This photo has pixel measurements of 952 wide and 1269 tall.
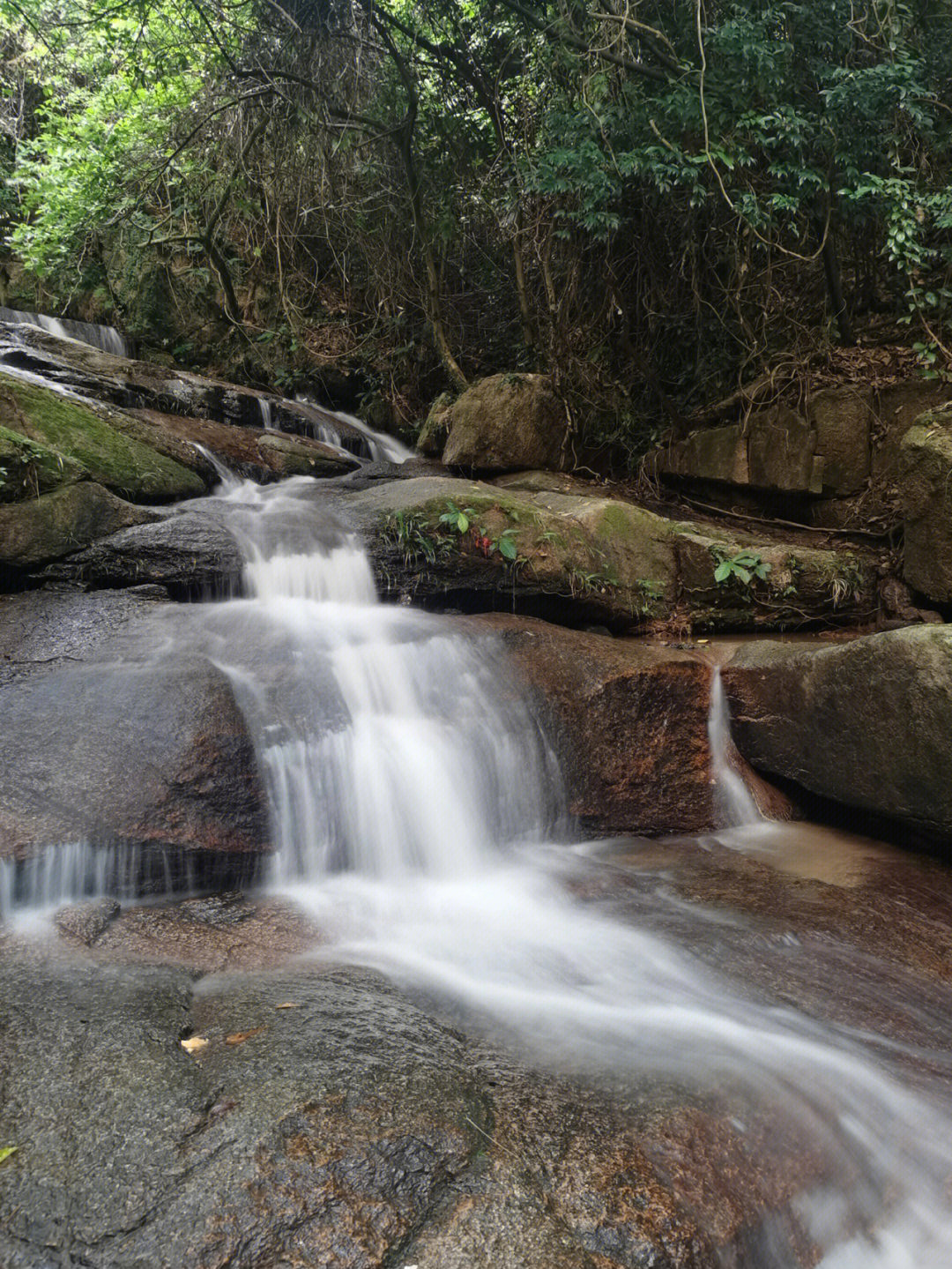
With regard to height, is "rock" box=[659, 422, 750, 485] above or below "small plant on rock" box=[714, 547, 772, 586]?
above

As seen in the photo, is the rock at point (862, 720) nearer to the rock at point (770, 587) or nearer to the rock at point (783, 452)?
the rock at point (770, 587)

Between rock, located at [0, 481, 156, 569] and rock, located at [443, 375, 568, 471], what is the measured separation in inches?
152

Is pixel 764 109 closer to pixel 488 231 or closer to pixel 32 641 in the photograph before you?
pixel 488 231

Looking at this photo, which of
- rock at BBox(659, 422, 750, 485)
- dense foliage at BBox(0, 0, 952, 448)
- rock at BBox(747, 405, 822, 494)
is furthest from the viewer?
rock at BBox(659, 422, 750, 485)

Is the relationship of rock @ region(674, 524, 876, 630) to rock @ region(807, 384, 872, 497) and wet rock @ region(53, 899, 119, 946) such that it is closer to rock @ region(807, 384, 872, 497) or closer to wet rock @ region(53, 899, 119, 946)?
rock @ region(807, 384, 872, 497)

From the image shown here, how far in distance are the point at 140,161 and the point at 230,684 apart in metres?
7.89

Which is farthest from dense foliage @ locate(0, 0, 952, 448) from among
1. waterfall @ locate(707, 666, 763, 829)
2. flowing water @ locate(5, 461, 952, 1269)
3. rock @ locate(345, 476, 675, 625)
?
flowing water @ locate(5, 461, 952, 1269)

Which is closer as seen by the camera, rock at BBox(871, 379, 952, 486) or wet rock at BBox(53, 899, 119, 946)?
wet rock at BBox(53, 899, 119, 946)

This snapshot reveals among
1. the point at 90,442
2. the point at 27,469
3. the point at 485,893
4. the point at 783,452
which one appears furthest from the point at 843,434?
the point at 27,469

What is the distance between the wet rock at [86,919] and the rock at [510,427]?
6.05 meters

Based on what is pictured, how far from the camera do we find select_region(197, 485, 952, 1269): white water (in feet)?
6.63

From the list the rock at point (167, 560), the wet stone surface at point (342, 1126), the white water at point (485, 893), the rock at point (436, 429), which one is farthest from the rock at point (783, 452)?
the wet stone surface at point (342, 1126)

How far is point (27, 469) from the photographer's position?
4.91 meters

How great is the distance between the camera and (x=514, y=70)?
27.1 feet
